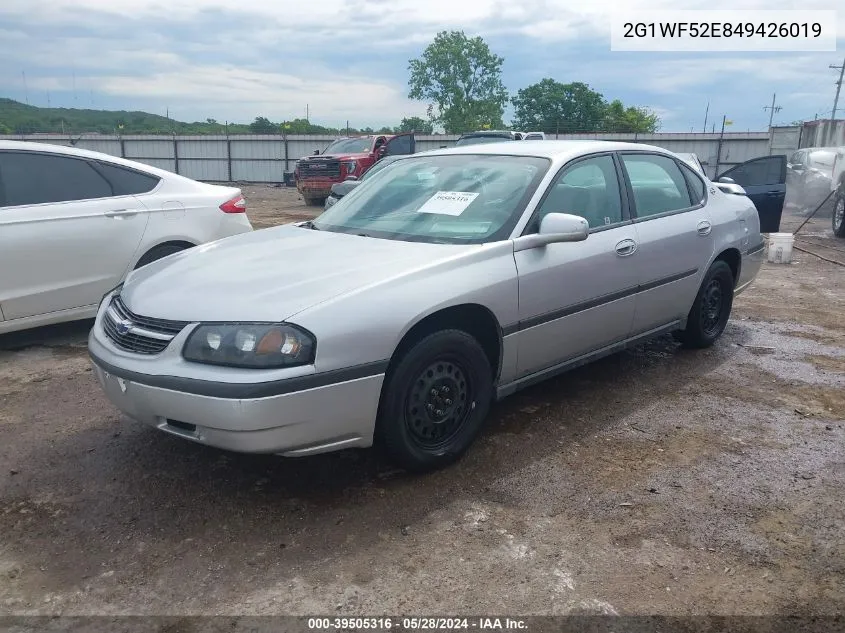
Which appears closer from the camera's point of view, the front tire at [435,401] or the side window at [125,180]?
the front tire at [435,401]

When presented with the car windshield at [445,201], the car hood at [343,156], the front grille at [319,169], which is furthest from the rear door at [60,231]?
the car hood at [343,156]

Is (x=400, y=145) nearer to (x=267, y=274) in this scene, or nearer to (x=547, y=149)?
(x=547, y=149)

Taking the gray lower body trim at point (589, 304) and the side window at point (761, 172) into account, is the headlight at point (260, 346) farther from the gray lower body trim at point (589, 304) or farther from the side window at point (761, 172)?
the side window at point (761, 172)

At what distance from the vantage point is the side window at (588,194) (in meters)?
3.80

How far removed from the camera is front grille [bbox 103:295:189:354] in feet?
9.60

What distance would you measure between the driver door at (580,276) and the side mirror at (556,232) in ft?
0.15

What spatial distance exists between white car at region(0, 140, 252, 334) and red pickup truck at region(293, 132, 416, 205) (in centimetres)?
1143

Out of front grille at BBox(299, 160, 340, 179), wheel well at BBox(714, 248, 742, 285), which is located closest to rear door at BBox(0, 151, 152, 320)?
wheel well at BBox(714, 248, 742, 285)

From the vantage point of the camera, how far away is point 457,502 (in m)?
3.07

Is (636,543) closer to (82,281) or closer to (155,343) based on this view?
(155,343)

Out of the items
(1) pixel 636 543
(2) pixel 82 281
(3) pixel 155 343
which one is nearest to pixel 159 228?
(2) pixel 82 281

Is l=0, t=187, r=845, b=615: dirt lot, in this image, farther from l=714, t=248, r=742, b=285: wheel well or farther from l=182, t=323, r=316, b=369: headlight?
l=714, t=248, r=742, b=285: wheel well

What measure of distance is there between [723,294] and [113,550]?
4487 millimetres

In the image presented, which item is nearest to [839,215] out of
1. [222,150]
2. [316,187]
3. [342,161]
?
[342,161]
